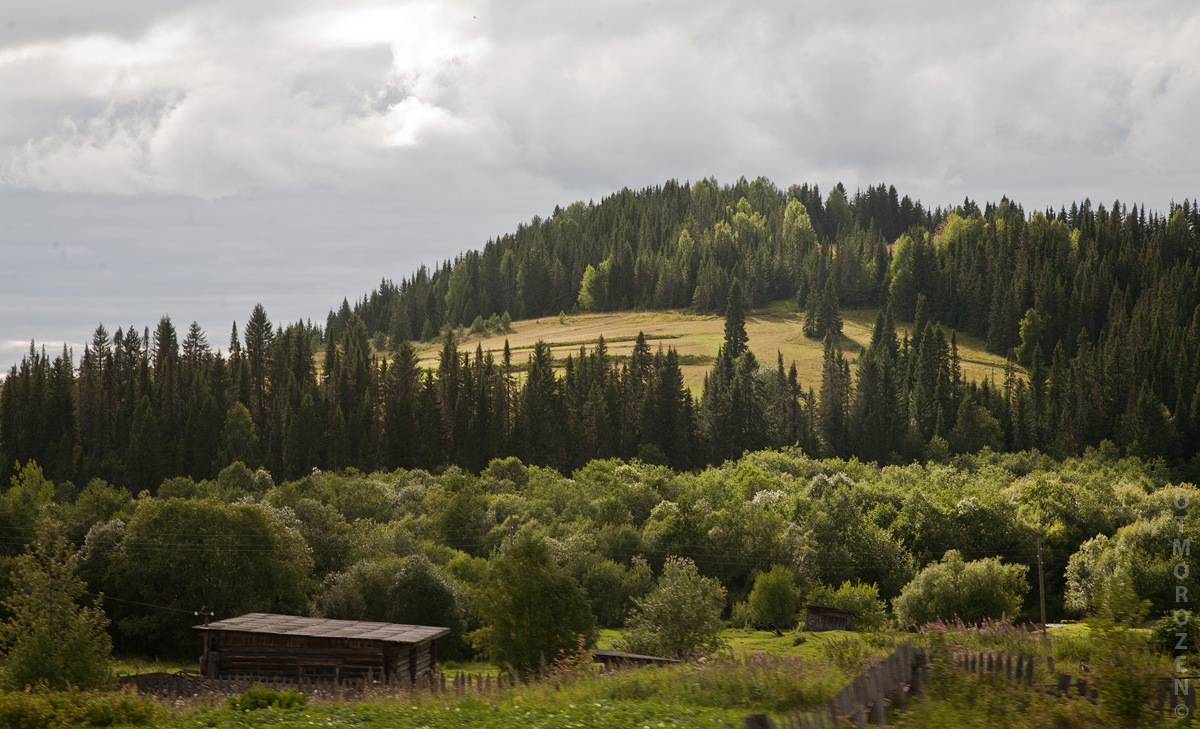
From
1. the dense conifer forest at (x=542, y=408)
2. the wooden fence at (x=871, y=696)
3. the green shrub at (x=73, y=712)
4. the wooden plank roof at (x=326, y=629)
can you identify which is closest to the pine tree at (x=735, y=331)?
the dense conifer forest at (x=542, y=408)

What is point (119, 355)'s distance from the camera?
493 feet

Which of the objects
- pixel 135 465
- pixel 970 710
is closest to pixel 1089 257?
pixel 135 465

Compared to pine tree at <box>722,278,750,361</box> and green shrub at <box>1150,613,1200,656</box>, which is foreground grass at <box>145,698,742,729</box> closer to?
green shrub at <box>1150,613,1200,656</box>

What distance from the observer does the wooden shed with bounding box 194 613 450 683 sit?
39.8 metres

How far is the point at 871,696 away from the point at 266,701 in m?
14.6

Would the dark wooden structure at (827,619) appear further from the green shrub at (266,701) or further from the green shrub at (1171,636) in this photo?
the green shrub at (266,701)

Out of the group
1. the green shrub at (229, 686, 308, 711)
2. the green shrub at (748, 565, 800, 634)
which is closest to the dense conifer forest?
the green shrub at (748, 565, 800, 634)

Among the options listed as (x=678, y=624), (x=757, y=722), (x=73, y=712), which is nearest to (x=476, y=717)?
(x=73, y=712)

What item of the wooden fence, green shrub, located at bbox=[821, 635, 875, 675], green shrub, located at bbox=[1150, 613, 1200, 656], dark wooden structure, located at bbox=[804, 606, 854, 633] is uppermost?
the wooden fence

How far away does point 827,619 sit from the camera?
62.2m

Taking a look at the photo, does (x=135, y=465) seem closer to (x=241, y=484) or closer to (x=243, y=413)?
(x=243, y=413)

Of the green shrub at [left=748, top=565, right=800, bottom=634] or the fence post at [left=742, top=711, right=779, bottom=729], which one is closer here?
the fence post at [left=742, top=711, right=779, bottom=729]

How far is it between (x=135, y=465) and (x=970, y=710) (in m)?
124

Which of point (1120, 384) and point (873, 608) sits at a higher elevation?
point (1120, 384)
